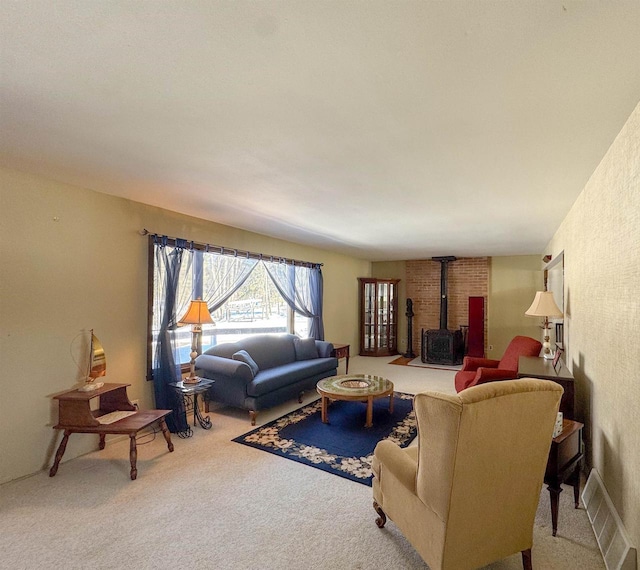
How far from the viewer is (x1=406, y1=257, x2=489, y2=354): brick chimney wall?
745 centimetres

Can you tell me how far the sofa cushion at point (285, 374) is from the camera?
3.76 m

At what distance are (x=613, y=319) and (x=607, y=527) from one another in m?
1.12

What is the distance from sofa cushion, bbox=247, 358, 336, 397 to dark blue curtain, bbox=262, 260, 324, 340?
991 mm

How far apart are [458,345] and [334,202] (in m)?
5.18

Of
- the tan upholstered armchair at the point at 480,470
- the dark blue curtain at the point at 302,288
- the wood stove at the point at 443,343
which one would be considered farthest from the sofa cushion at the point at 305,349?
the tan upholstered armchair at the point at 480,470

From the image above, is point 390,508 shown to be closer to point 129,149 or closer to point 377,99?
point 377,99

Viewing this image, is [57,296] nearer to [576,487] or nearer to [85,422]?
[85,422]

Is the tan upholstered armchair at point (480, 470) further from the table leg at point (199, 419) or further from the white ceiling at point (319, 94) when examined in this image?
the table leg at point (199, 419)

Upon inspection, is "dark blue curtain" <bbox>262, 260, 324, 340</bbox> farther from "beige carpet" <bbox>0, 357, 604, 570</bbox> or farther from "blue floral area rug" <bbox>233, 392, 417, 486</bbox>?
"beige carpet" <bbox>0, 357, 604, 570</bbox>

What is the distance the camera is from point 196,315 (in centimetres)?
351

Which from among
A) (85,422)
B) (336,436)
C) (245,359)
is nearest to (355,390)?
(336,436)

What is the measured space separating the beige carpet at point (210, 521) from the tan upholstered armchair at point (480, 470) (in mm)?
302

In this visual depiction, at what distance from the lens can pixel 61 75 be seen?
1431 mm

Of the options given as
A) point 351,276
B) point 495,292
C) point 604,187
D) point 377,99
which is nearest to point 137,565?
point 377,99
